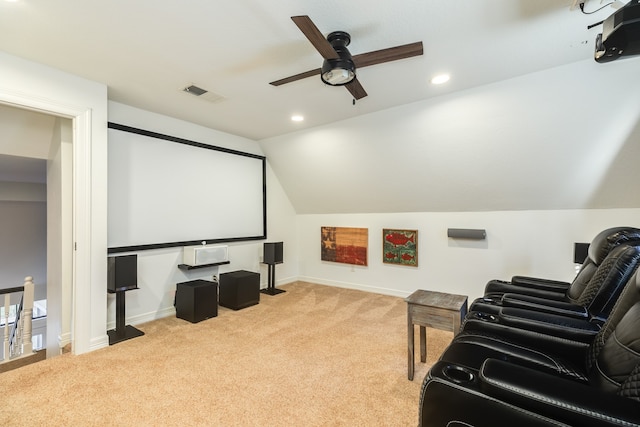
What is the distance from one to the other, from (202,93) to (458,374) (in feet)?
11.1

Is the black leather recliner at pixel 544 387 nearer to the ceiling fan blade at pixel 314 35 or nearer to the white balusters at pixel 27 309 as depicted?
the ceiling fan blade at pixel 314 35

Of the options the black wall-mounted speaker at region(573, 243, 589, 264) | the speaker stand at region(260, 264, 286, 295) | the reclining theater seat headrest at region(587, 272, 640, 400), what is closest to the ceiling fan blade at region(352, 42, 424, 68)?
the reclining theater seat headrest at region(587, 272, 640, 400)

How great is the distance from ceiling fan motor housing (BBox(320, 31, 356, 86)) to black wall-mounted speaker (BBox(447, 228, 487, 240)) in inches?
117

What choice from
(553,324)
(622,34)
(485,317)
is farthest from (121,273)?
(622,34)

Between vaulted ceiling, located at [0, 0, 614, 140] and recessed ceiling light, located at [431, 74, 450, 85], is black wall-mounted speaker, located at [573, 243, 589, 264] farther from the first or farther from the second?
recessed ceiling light, located at [431, 74, 450, 85]

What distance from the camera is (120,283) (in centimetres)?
311

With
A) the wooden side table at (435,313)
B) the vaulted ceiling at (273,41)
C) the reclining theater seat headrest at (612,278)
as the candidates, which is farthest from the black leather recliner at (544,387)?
the vaulted ceiling at (273,41)

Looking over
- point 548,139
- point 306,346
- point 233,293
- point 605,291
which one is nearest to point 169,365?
point 306,346

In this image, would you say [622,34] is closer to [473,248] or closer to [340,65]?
[340,65]

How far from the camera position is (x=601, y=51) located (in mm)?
1764

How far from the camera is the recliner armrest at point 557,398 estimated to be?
89cm

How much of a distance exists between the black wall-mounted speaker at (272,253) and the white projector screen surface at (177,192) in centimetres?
37

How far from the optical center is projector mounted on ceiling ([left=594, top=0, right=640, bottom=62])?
1.55 m

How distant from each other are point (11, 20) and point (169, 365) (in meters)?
2.84
